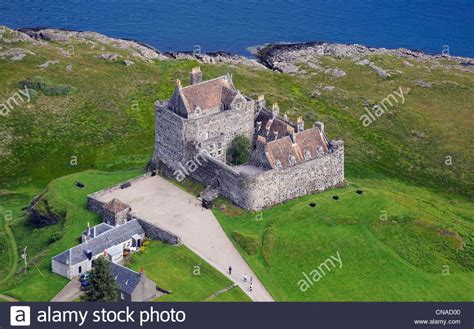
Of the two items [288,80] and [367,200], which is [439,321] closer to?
[367,200]

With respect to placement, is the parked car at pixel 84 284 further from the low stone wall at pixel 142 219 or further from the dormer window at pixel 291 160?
the dormer window at pixel 291 160

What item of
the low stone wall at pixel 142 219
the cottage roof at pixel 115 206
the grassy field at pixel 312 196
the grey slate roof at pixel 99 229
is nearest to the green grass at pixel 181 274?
the low stone wall at pixel 142 219

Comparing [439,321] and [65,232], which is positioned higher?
[439,321]

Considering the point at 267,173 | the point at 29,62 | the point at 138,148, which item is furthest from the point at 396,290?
the point at 29,62

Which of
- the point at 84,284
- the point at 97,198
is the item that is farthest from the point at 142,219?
the point at 84,284

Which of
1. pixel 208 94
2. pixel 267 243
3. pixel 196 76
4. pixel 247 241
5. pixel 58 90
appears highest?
pixel 196 76

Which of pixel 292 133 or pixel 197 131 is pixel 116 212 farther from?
pixel 292 133
